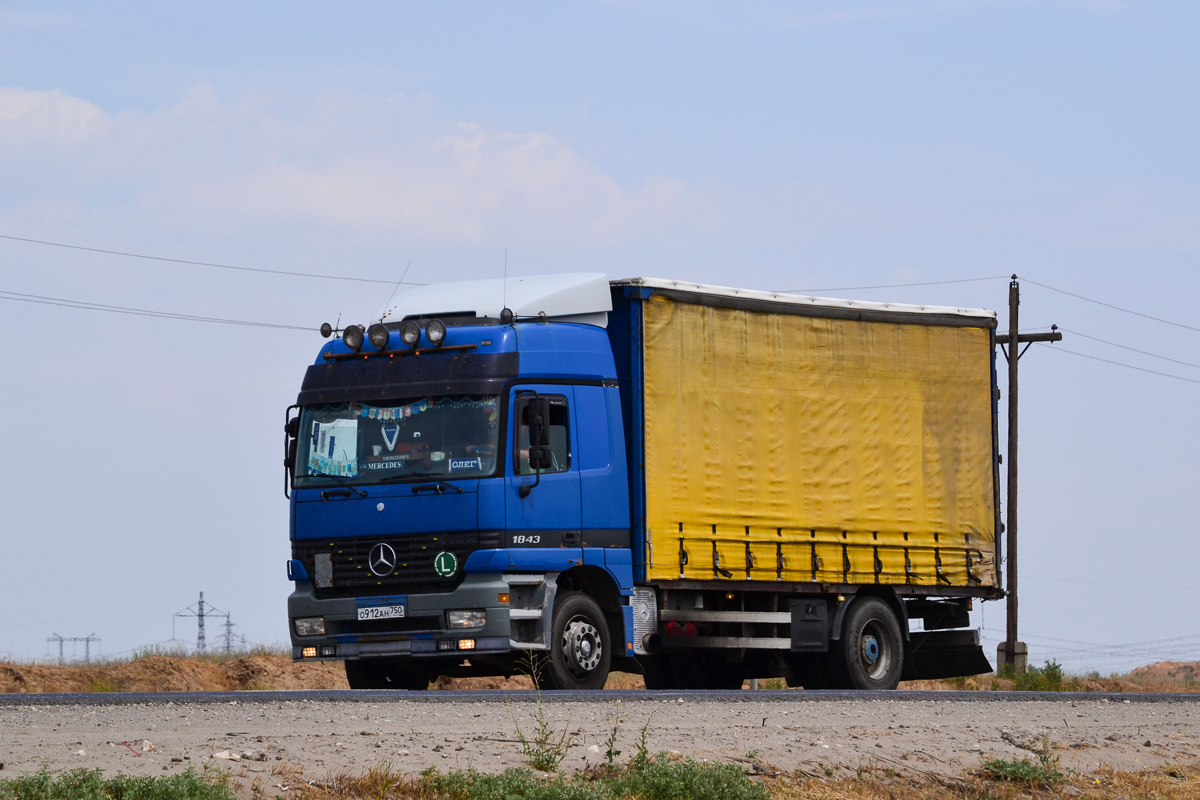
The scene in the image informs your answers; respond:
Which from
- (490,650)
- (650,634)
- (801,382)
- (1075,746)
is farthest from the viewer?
(801,382)

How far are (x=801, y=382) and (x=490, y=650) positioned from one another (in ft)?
17.4

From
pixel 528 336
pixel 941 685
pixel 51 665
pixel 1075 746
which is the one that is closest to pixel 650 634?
pixel 528 336

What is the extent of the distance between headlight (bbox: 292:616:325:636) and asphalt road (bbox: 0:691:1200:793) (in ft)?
10.6

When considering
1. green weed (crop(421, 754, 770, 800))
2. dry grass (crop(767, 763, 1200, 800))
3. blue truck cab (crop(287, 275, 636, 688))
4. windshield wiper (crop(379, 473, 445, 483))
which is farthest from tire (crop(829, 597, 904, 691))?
green weed (crop(421, 754, 770, 800))

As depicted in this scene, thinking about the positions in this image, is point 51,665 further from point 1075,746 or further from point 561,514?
point 1075,746

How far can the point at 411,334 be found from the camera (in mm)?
16062

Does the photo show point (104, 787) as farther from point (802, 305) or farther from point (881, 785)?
point (802, 305)

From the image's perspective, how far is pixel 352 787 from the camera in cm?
898

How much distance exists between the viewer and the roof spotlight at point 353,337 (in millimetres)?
16531

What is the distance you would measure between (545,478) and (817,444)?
13.7 feet

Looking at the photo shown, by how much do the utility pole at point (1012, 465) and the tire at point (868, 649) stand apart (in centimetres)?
1466

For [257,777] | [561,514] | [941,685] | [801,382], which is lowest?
[941,685]

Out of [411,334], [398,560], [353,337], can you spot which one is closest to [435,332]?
[411,334]

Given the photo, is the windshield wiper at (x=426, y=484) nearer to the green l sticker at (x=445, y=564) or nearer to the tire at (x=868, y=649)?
the green l sticker at (x=445, y=564)
